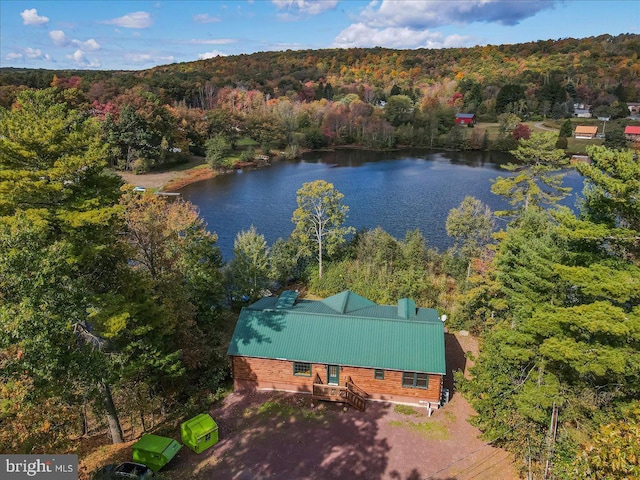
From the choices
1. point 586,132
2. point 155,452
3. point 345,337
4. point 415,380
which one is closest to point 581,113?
point 586,132

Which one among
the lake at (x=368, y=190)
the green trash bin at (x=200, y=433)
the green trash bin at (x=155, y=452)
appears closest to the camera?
the green trash bin at (x=155, y=452)

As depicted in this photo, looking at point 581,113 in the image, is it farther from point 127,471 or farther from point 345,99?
point 127,471

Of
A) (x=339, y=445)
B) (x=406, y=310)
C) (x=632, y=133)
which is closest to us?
(x=339, y=445)

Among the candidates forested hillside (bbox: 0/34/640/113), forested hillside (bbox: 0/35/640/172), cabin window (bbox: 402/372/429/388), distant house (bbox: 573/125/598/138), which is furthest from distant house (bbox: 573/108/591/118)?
cabin window (bbox: 402/372/429/388)

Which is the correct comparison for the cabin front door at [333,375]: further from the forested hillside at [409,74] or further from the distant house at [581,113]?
the distant house at [581,113]

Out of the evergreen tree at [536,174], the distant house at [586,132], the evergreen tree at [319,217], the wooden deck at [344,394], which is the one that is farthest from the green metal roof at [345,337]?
the distant house at [586,132]

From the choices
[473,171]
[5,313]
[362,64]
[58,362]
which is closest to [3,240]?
[5,313]

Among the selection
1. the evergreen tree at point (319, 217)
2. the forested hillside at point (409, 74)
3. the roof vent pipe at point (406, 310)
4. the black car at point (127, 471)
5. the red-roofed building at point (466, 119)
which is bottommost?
the black car at point (127, 471)

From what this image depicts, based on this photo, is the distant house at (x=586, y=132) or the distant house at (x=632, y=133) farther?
the distant house at (x=586, y=132)
